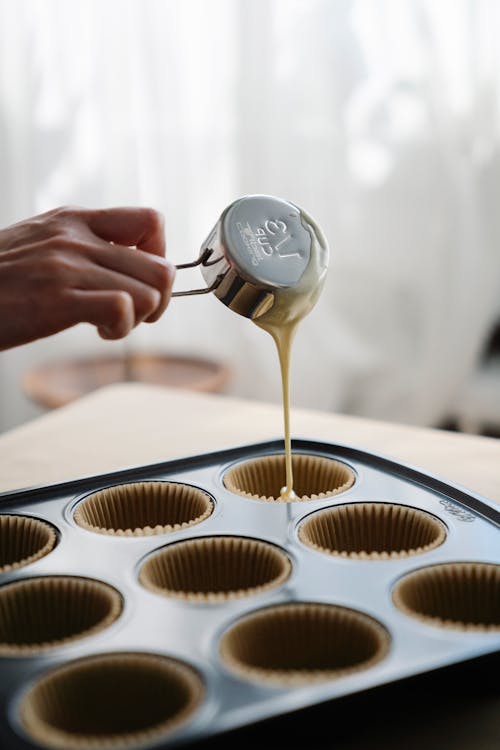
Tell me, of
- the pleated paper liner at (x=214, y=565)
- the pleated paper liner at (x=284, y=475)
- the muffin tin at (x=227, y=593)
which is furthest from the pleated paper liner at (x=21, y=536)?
the pleated paper liner at (x=284, y=475)

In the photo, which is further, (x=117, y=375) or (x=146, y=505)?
(x=117, y=375)

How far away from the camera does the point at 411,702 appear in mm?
621

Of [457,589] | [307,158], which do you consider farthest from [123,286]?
[307,158]

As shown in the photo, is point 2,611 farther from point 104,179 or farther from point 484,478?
point 104,179

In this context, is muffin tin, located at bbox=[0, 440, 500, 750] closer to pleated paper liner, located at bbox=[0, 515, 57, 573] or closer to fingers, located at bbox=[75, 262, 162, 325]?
A: pleated paper liner, located at bbox=[0, 515, 57, 573]

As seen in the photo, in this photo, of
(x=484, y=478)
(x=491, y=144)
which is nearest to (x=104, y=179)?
(x=491, y=144)

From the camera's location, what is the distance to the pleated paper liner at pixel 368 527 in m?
0.86

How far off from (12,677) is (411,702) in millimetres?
254

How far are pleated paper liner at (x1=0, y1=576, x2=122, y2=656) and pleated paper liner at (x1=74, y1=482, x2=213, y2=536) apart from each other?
169 millimetres

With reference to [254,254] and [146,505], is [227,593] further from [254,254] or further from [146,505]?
[254,254]

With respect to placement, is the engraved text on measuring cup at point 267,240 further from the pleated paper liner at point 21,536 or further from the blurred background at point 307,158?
the blurred background at point 307,158

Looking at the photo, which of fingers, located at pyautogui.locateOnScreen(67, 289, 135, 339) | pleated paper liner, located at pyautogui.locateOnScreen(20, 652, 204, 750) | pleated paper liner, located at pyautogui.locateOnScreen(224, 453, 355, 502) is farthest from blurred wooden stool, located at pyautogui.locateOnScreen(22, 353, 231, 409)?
pleated paper liner, located at pyautogui.locateOnScreen(20, 652, 204, 750)

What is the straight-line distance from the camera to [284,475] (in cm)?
103

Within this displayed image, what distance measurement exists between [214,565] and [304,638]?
14 centimetres
